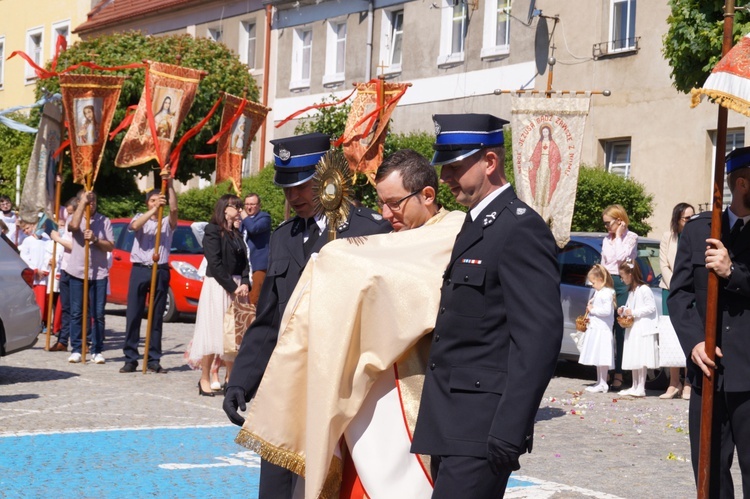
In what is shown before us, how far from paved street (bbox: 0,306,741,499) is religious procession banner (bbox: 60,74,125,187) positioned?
→ 8.69ft

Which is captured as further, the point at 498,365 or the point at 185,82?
the point at 185,82

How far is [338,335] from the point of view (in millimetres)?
4551

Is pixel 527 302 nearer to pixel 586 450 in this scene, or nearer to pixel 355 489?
pixel 355 489

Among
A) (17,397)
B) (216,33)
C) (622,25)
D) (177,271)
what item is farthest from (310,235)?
(216,33)

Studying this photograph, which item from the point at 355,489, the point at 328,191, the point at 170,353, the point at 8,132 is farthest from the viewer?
the point at 8,132

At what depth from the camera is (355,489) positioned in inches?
184

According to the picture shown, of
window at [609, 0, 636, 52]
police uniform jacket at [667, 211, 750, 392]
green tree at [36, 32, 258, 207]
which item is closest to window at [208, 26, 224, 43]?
Answer: green tree at [36, 32, 258, 207]

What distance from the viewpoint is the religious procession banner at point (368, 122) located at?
14398 mm

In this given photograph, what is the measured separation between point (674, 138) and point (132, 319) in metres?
14.9

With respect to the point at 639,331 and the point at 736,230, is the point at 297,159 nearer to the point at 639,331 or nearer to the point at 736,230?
the point at 736,230

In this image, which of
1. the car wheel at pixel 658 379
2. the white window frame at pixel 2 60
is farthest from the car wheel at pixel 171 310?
the white window frame at pixel 2 60

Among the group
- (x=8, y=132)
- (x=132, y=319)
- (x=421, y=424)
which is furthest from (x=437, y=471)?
(x=8, y=132)

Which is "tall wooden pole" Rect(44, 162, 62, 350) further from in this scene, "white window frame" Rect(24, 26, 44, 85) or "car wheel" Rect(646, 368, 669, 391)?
"white window frame" Rect(24, 26, 44, 85)

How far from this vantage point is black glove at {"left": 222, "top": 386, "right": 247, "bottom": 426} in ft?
17.0
